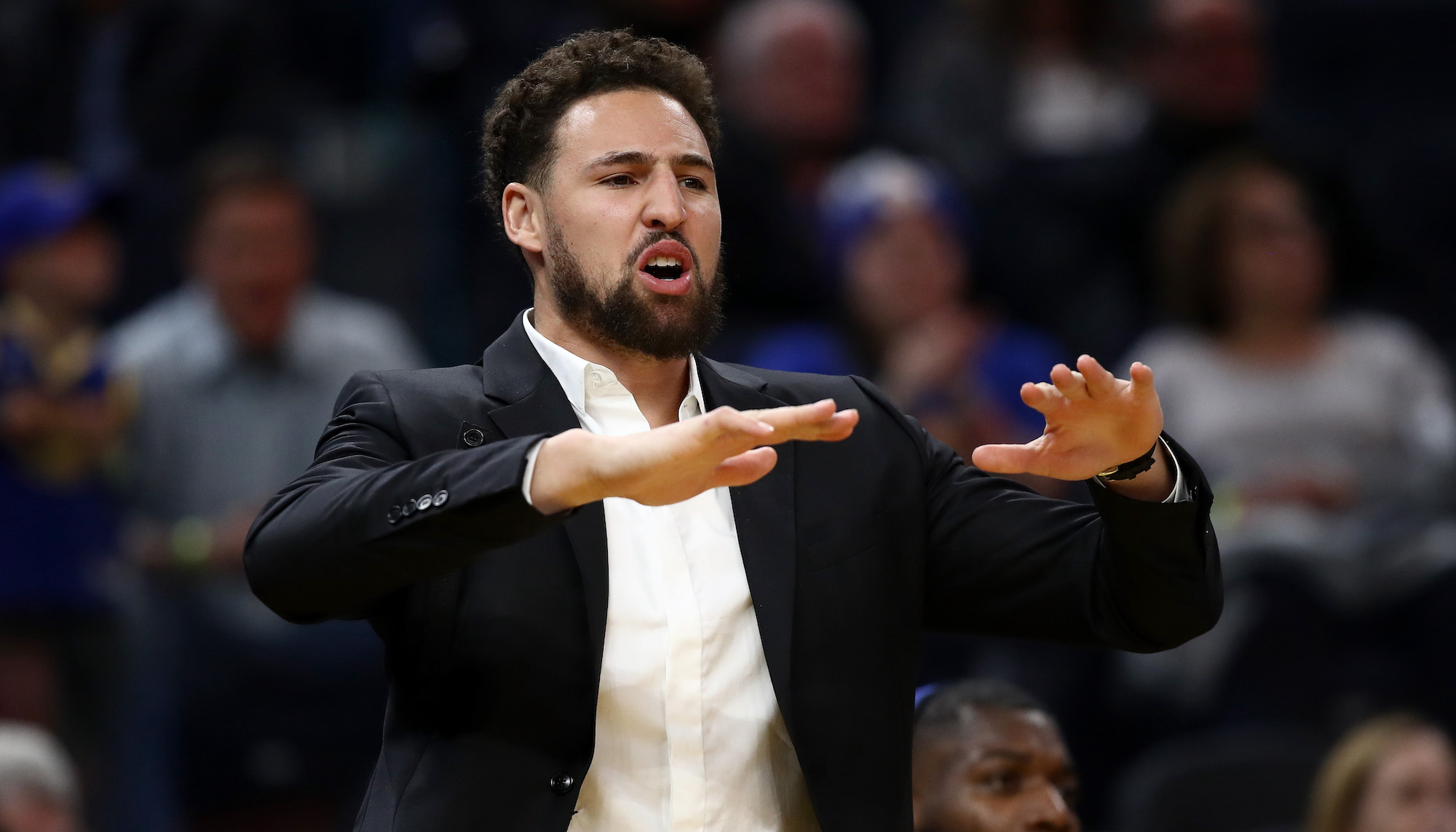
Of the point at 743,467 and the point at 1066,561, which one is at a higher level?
the point at 743,467

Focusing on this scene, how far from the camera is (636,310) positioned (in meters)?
2.57

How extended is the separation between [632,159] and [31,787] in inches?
102

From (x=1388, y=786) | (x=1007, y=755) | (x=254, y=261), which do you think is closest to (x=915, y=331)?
(x=1388, y=786)

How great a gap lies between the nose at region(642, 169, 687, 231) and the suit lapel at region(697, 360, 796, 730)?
0.35 m

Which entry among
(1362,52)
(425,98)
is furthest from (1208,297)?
(425,98)

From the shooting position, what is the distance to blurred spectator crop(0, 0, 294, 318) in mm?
Answer: 6453

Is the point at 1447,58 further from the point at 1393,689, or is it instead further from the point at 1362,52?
the point at 1393,689

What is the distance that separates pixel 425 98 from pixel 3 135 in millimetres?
1479

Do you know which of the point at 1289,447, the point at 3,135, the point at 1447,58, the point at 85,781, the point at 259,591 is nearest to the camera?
the point at 259,591

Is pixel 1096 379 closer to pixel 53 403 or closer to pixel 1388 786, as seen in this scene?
pixel 1388 786

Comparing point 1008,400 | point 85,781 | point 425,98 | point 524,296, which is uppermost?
point 425,98

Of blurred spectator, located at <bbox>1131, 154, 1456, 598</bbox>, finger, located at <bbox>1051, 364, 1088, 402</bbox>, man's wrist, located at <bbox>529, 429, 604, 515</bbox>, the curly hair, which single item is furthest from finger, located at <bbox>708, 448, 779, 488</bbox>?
blurred spectator, located at <bbox>1131, 154, 1456, 598</bbox>

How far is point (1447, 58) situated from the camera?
7281 mm

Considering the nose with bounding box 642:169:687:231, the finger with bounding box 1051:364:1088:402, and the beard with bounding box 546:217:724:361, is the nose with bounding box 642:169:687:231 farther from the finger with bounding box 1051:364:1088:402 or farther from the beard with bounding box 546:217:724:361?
the finger with bounding box 1051:364:1088:402
